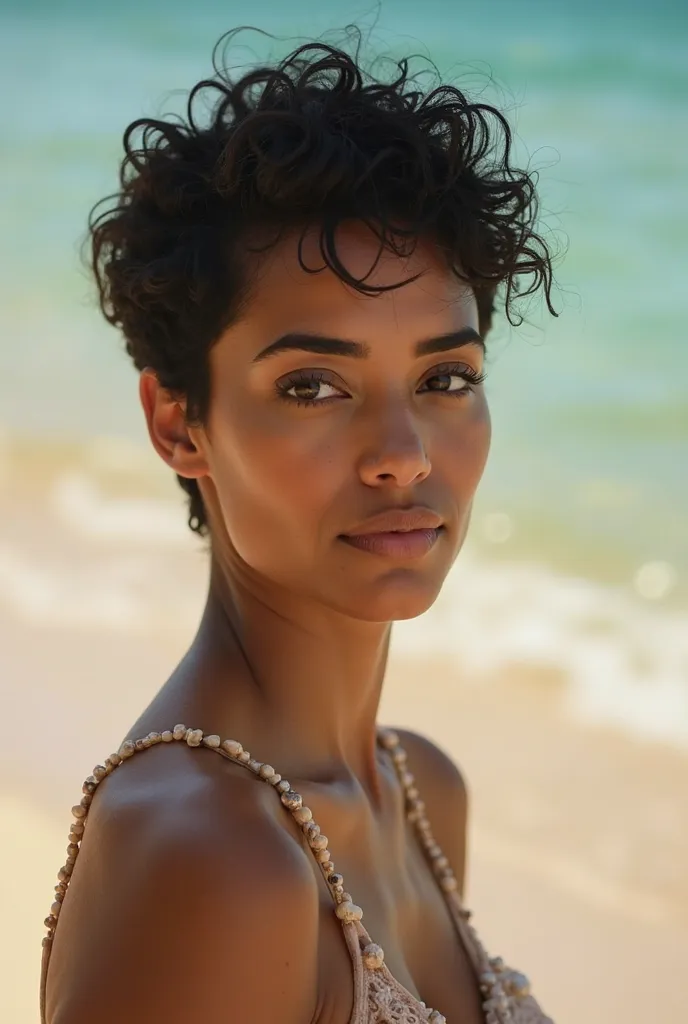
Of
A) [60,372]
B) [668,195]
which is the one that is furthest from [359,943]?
[668,195]

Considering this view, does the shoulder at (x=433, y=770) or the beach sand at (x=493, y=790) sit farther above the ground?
the beach sand at (x=493, y=790)

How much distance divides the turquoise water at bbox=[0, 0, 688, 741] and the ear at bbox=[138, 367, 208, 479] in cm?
368

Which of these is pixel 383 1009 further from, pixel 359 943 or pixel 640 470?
pixel 640 470

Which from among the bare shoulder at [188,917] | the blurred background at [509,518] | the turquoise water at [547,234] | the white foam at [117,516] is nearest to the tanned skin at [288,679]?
the bare shoulder at [188,917]

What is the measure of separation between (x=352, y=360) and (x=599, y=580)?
4.78m

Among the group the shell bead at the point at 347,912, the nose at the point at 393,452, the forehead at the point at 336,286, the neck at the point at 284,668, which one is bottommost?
the shell bead at the point at 347,912

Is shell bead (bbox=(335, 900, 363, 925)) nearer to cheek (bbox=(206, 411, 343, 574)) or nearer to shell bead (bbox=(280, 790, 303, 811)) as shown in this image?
shell bead (bbox=(280, 790, 303, 811))

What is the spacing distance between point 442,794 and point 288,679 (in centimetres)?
74

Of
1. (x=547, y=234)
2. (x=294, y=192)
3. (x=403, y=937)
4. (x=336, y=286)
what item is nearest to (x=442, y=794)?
(x=403, y=937)

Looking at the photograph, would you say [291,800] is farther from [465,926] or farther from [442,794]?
[442,794]

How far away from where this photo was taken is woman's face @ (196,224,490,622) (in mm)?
2039

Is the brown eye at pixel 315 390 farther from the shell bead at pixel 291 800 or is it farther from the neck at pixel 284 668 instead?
the shell bead at pixel 291 800

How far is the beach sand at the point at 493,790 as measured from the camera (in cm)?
463

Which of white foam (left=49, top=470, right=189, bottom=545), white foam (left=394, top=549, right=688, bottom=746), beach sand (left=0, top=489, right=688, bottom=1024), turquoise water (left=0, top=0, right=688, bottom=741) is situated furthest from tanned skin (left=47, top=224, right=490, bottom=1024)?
white foam (left=49, top=470, right=189, bottom=545)
